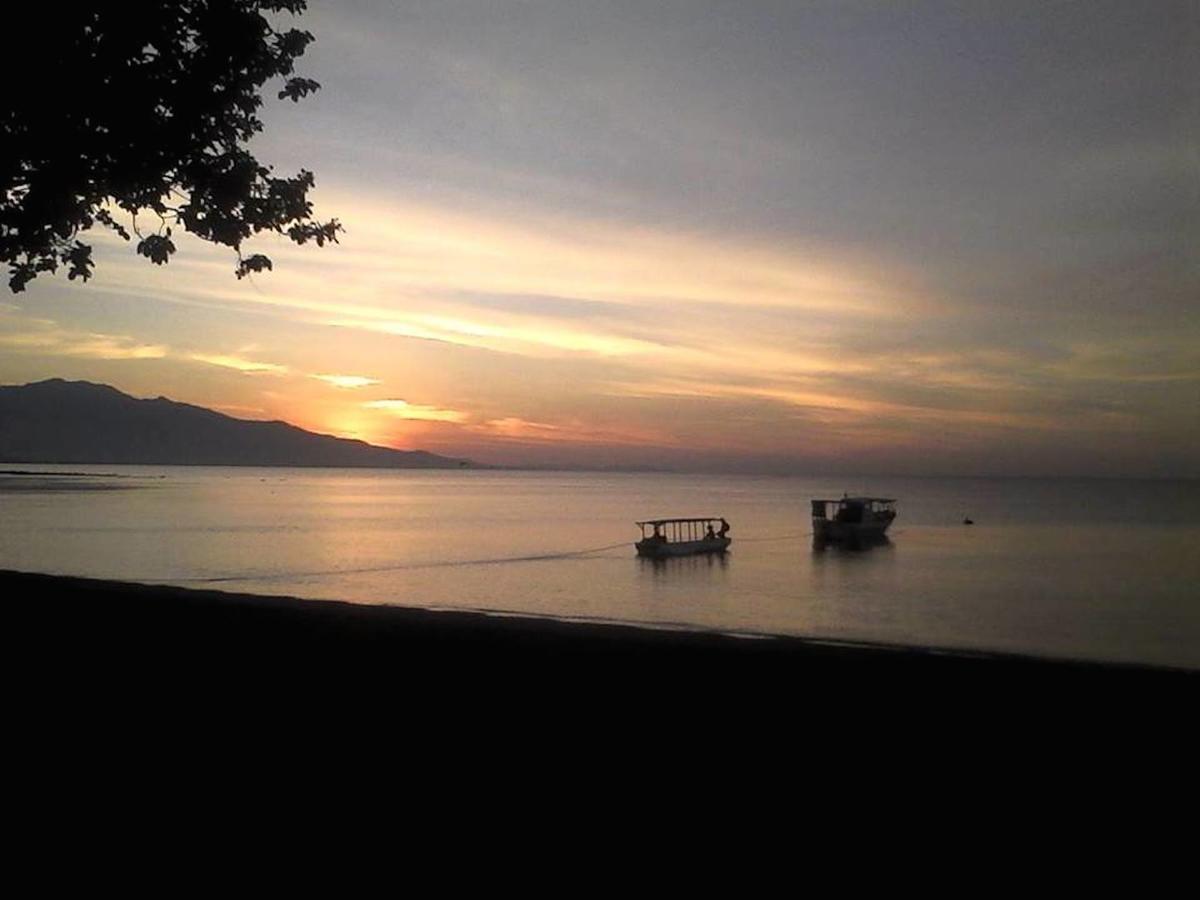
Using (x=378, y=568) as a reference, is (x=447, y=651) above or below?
above

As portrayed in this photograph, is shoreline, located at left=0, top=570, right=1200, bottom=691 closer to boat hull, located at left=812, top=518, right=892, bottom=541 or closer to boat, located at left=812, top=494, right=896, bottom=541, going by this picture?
boat, located at left=812, top=494, right=896, bottom=541

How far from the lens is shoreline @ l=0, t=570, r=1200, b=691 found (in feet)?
24.6

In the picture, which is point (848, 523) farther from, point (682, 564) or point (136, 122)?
point (136, 122)

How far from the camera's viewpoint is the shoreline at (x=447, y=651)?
7.49 m

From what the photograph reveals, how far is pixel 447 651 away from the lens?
8.34 metres

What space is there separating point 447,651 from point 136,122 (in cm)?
544

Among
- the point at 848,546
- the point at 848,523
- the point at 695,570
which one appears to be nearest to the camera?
the point at 695,570

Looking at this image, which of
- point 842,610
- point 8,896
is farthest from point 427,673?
point 842,610

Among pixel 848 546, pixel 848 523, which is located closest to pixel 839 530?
pixel 848 523

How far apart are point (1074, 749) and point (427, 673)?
4.43 m

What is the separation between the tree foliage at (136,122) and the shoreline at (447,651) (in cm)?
361

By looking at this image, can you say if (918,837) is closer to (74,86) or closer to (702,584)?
(74,86)

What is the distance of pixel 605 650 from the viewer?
8.24m

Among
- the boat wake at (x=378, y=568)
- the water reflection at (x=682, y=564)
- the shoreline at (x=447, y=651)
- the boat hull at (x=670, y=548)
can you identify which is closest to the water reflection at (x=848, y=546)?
the water reflection at (x=682, y=564)
